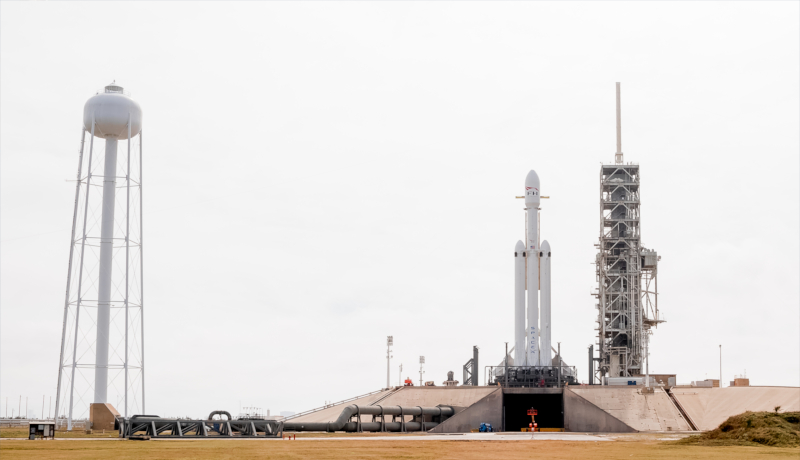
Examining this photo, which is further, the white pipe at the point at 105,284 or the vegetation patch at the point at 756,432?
the white pipe at the point at 105,284

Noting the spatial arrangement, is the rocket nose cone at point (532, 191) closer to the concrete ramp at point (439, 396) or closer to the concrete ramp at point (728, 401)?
the concrete ramp at point (439, 396)

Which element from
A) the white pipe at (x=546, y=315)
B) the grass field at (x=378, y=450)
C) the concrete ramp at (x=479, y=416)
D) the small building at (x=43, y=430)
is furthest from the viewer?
the white pipe at (x=546, y=315)

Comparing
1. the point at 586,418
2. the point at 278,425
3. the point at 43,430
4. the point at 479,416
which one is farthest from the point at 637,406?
the point at 43,430

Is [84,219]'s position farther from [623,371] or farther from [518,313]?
[623,371]

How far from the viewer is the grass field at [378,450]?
33.2m

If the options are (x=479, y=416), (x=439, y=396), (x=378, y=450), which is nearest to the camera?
(x=378, y=450)

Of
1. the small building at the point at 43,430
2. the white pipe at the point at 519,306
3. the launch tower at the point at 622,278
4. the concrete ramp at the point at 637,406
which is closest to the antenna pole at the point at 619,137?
the launch tower at the point at 622,278

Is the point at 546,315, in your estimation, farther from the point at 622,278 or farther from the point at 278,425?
the point at 278,425

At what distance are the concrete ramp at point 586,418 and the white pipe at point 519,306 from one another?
8239mm

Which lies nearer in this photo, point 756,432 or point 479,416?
point 756,432

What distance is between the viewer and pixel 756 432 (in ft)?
139

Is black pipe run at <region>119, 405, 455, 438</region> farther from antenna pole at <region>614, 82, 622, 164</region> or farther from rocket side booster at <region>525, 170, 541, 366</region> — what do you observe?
antenna pole at <region>614, 82, 622, 164</region>

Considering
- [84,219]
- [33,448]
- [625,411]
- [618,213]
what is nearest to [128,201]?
[84,219]

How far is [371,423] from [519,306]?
1811 cm
